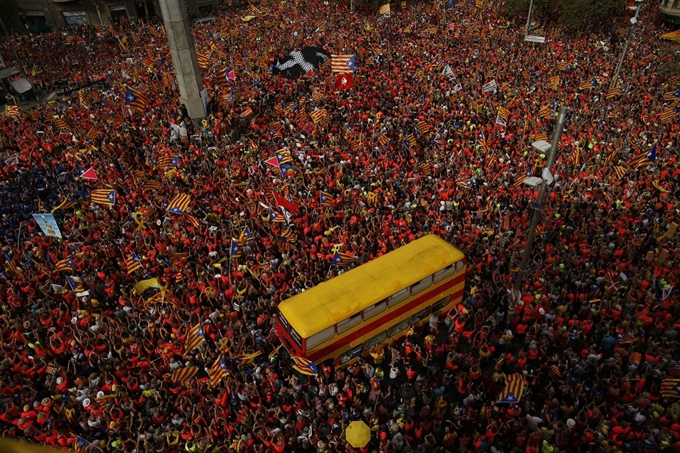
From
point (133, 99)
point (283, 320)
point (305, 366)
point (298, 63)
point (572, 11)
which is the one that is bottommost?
point (305, 366)

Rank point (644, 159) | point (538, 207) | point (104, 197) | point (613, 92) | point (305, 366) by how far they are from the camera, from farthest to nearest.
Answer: point (613, 92) → point (644, 159) → point (104, 197) → point (538, 207) → point (305, 366)

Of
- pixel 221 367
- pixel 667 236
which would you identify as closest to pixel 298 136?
pixel 221 367

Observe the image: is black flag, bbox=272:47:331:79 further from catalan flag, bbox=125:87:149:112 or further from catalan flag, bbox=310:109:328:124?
catalan flag, bbox=125:87:149:112

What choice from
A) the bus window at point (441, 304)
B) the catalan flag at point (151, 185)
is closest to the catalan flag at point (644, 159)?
the bus window at point (441, 304)

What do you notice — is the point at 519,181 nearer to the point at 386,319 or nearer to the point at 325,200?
the point at 325,200

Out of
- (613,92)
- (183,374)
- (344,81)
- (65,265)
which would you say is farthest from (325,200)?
(613,92)

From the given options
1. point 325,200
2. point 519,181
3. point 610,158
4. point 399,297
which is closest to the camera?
point 399,297

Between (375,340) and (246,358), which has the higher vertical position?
(246,358)

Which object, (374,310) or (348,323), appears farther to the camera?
(374,310)
